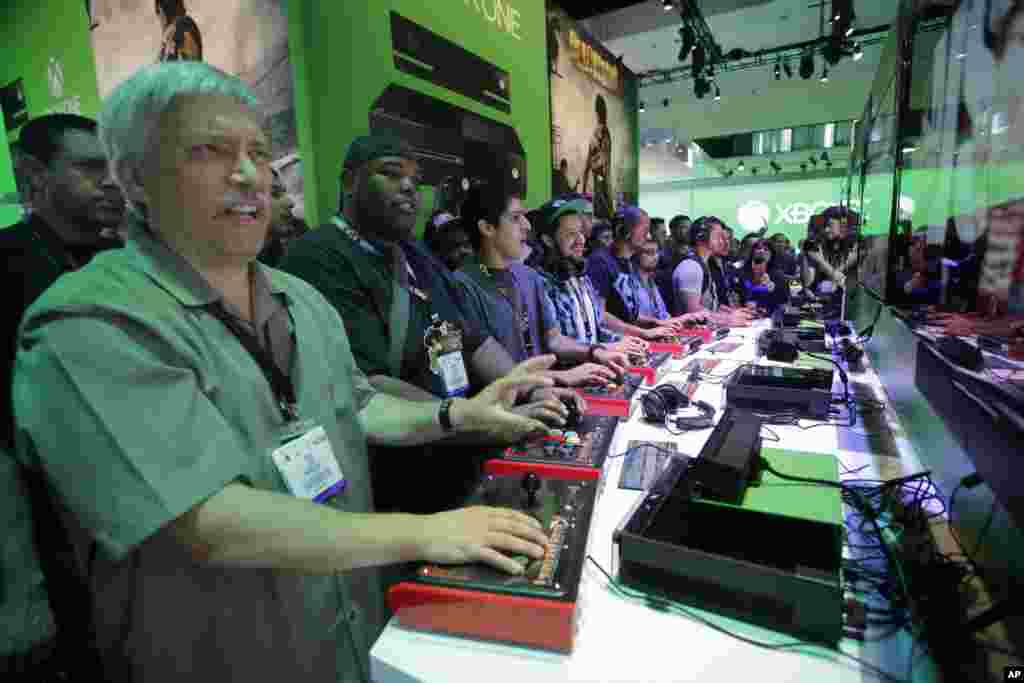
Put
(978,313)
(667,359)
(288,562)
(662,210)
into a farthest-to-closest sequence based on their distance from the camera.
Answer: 1. (662,210)
2. (667,359)
3. (978,313)
4. (288,562)

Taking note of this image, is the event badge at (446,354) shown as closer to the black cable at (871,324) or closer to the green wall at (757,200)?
the black cable at (871,324)

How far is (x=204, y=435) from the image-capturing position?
2.29ft

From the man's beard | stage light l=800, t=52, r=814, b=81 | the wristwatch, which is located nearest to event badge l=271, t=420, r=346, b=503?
the wristwatch

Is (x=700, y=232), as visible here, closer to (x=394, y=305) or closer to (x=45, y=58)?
(x=394, y=305)

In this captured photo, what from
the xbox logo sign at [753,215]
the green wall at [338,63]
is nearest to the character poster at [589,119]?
the green wall at [338,63]

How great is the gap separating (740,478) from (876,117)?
455cm

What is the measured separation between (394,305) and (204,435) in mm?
856

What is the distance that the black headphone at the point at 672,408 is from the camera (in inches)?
62.9

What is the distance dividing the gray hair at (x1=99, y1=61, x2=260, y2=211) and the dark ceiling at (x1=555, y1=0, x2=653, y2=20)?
6.83 meters

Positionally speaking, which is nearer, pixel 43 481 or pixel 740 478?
pixel 43 481

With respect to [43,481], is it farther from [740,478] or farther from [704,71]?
[704,71]

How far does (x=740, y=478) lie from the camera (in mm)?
1009

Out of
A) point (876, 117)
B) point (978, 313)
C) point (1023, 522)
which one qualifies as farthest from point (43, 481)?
point (876, 117)

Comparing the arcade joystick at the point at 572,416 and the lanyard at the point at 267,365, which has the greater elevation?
the lanyard at the point at 267,365
